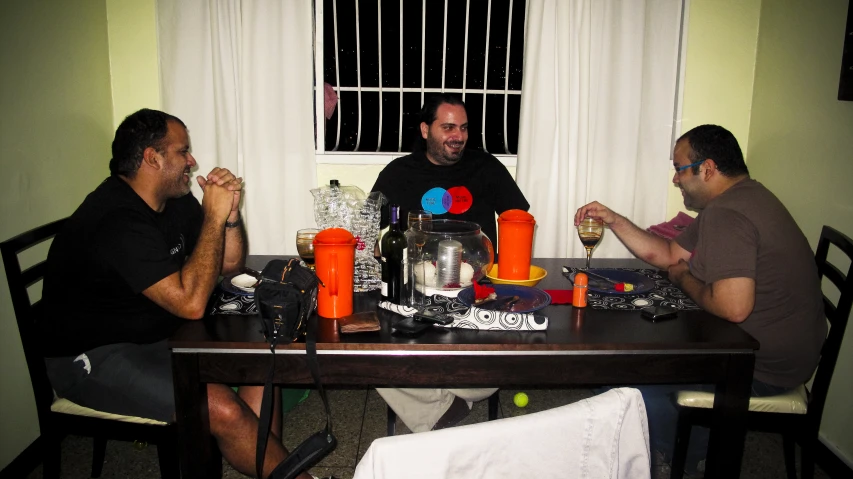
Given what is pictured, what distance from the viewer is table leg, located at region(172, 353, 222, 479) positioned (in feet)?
4.88

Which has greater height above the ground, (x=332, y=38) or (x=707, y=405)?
(x=332, y=38)

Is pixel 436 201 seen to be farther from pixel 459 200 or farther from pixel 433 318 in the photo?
pixel 433 318

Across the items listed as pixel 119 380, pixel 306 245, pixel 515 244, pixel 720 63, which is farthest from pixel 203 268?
pixel 720 63

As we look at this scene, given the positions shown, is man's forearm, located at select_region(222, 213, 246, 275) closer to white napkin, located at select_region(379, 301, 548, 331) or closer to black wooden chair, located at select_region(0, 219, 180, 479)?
black wooden chair, located at select_region(0, 219, 180, 479)

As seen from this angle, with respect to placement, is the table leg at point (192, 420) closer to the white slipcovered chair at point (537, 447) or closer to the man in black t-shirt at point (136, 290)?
the man in black t-shirt at point (136, 290)

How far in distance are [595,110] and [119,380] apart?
266 centimetres

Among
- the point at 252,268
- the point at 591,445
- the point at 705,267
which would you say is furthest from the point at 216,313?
the point at 705,267

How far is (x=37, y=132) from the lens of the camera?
230 cm

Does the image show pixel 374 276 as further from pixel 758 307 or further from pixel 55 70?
pixel 55 70

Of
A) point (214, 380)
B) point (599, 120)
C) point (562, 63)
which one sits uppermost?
point (562, 63)

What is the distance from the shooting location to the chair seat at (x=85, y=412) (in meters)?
1.74

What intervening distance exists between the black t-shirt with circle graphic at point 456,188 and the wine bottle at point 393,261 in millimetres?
1124

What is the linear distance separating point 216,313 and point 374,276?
50 centimetres

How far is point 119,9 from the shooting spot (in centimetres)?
312
